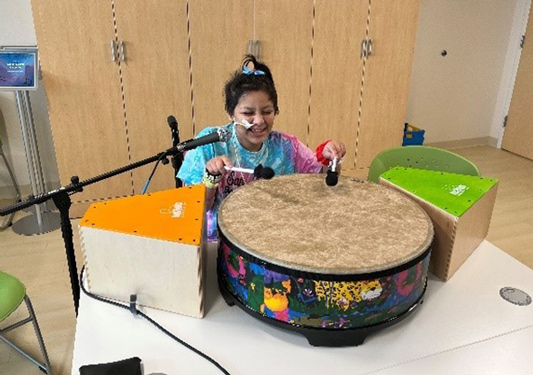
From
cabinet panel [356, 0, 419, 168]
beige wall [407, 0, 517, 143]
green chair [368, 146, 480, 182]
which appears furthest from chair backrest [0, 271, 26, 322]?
beige wall [407, 0, 517, 143]

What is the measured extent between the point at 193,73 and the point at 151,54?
289 mm

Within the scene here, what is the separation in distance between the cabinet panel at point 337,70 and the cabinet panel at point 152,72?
0.92 metres

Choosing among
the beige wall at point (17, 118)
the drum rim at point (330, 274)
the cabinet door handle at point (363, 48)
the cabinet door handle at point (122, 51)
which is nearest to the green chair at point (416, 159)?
the drum rim at point (330, 274)

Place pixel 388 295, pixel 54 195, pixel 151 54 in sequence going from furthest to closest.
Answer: pixel 151 54 → pixel 54 195 → pixel 388 295

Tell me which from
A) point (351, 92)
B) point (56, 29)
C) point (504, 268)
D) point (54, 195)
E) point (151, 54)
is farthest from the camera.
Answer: point (351, 92)

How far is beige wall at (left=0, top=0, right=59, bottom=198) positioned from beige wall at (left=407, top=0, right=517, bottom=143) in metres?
3.07

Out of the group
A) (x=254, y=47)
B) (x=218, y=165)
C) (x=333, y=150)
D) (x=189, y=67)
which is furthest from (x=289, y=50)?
(x=218, y=165)

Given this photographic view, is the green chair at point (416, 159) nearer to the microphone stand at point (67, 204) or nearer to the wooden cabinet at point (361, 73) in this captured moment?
the microphone stand at point (67, 204)

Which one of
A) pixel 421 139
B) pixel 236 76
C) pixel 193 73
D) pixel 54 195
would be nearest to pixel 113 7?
pixel 193 73

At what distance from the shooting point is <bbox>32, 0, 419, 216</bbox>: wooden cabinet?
2.83m

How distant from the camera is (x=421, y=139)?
13.4ft

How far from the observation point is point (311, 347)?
1.06m

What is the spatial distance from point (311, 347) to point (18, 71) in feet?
8.21

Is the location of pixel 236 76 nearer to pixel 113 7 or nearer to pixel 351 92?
pixel 113 7
